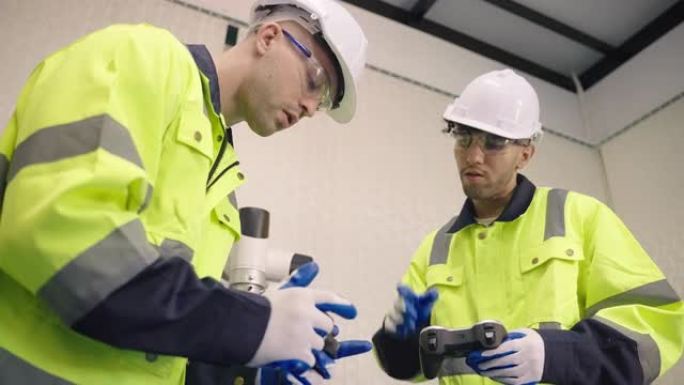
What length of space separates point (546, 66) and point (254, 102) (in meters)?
2.96

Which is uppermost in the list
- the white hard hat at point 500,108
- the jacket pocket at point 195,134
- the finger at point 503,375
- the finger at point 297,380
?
the white hard hat at point 500,108

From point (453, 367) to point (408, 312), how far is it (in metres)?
0.20

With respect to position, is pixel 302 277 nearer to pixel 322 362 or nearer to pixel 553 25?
pixel 322 362

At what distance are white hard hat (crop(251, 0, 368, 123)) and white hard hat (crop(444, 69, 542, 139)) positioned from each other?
610 millimetres

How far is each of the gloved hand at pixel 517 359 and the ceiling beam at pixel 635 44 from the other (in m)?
2.83

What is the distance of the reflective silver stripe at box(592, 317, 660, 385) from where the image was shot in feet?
4.40

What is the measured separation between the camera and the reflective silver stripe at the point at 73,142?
2.38 feet

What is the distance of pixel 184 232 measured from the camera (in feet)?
A: 2.91

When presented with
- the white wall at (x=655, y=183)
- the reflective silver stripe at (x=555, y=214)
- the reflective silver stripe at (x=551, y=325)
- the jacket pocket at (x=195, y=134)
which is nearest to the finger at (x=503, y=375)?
the reflective silver stripe at (x=551, y=325)

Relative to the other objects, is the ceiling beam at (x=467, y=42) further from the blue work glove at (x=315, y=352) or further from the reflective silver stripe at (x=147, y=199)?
the reflective silver stripe at (x=147, y=199)

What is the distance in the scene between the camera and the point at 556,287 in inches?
57.1

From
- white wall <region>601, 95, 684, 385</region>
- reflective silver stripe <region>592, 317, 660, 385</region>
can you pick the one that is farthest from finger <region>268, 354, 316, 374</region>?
white wall <region>601, 95, 684, 385</region>

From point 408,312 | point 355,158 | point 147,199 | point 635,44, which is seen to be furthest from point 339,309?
point 635,44

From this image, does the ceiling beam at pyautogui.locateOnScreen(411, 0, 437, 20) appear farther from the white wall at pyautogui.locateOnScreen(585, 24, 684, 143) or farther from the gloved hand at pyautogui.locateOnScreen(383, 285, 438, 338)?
the gloved hand at pyautogui.locateOnScreen(383, 285, 438, 338)
